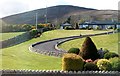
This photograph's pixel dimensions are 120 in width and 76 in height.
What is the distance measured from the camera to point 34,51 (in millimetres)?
46469

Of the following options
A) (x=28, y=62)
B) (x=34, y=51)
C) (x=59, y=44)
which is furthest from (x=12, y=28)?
(x=28, y=62)

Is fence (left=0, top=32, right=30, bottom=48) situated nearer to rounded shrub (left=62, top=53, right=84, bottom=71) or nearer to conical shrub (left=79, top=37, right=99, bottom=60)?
conical shrub (left=79, top=37, right=99, bottom=60)

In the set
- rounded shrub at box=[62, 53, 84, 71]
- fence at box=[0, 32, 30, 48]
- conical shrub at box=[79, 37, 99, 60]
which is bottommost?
fence at box=[0, 32, 30, 48]

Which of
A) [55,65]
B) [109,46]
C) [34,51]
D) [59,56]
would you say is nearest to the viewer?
[55,65]

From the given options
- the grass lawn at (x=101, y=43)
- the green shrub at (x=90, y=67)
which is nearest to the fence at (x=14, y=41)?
the grass lawn at (x=101, y=43)

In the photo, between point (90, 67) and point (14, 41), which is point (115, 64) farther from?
point (14, 41)

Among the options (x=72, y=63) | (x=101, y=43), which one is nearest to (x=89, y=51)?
(x=72, y=63)

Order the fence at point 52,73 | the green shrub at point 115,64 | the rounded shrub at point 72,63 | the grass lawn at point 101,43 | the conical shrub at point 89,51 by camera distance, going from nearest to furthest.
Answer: the fence at point 52,73, the rounded shrub at point 72,63, the green shrub at point 115,64, the conical shrub at point 89,51, the grass lawn at point 101,43

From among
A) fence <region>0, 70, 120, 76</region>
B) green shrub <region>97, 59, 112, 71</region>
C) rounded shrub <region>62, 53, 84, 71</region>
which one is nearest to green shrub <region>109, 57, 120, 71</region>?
green shrub <region>97, 59, 112, 71</region>

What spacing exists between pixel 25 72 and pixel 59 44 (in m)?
30.9

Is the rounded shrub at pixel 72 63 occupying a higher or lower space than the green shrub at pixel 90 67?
higher

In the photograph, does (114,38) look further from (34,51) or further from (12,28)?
(12,28)

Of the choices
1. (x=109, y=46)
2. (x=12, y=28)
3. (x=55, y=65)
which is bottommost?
(x=12, y=28)

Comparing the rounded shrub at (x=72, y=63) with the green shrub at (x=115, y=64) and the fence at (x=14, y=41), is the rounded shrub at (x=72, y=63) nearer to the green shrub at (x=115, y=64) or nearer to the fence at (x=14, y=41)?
the green shrub at (x=115, y=64)
